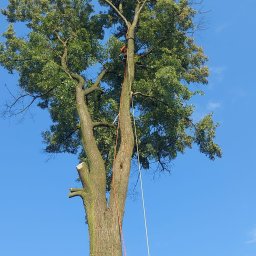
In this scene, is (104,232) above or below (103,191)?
below

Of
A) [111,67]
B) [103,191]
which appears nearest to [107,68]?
[111,67]

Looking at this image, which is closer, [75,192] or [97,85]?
[75,192]

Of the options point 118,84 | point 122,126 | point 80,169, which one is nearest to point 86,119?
point 122,126

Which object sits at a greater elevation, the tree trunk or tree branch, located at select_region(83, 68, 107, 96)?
tree branch, located at select_region(83, 68, 107, 96)

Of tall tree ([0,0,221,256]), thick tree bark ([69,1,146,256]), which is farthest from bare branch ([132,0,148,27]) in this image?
thick tree bark ([69,1,146,256])

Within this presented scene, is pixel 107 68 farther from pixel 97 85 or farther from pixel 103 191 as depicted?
pixel 103 191

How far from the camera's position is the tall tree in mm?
11945

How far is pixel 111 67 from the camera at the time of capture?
13.2m

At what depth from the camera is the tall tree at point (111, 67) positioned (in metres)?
11.9

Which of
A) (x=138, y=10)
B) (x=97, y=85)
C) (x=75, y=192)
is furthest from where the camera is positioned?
(x=138, y=10)

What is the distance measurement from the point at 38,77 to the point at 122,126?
3565mm

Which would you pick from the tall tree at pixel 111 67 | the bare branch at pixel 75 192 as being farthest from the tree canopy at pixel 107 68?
the bare branch at pixel 75 192

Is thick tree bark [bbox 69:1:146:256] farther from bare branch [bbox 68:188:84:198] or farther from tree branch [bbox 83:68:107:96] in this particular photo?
tree branch [bbox 83:68:107:96]

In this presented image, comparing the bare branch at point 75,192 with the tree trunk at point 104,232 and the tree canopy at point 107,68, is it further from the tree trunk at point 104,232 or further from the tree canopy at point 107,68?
the tree canopy at point 107,68
